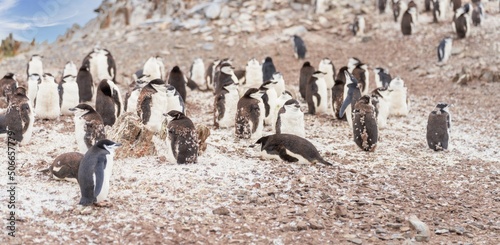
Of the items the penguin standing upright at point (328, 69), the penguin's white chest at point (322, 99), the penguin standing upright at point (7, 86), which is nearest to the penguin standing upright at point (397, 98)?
the penguin's white chest at point (322, 99)

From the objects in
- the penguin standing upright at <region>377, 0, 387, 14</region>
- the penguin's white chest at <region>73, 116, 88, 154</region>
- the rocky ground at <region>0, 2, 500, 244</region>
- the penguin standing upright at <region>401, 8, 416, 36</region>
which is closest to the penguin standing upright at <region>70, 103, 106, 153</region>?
the penguin's white chest at <region>73, 116, 88, 154</region>

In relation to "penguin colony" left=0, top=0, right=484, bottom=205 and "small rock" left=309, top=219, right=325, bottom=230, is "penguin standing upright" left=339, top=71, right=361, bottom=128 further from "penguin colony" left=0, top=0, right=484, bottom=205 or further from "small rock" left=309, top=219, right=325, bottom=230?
"small rock" left=309, top=219, right=325, bottom=230

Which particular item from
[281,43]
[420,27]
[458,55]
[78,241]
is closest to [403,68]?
[458,55]

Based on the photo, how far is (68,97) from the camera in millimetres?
11188

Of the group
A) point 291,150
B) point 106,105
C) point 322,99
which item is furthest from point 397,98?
point 106,105

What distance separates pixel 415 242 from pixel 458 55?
484 inches

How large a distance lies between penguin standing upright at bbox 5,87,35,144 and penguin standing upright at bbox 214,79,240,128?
120 inches

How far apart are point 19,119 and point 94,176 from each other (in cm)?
307

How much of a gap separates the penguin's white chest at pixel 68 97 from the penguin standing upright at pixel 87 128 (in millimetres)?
3053

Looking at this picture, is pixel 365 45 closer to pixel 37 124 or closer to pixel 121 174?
pixel 37 124

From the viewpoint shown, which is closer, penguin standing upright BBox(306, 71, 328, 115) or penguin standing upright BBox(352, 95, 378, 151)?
penguin standing upright BBox(352, 95, 378, 151)

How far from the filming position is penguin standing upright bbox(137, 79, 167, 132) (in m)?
9.30

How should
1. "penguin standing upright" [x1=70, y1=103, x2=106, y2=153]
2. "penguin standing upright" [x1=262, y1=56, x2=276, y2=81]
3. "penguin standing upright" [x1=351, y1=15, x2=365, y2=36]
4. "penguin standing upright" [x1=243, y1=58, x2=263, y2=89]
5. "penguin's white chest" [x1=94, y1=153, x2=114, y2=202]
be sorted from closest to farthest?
"penguin's white chest" [x1=94, y1=153, x2=114, y2=202], "penguin standing upright" [x1=70, y1=103, x2=106, y2=153], "penguin standing upright" [x1=243, y1=58, x2=263, y2=89], "penguin standing upright" [x1=262, y1=56, x2=276, y2=81], "penguin standing upright" [x1=351, y1=15, x2=365, y2=36]

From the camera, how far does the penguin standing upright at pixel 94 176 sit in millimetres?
6082
